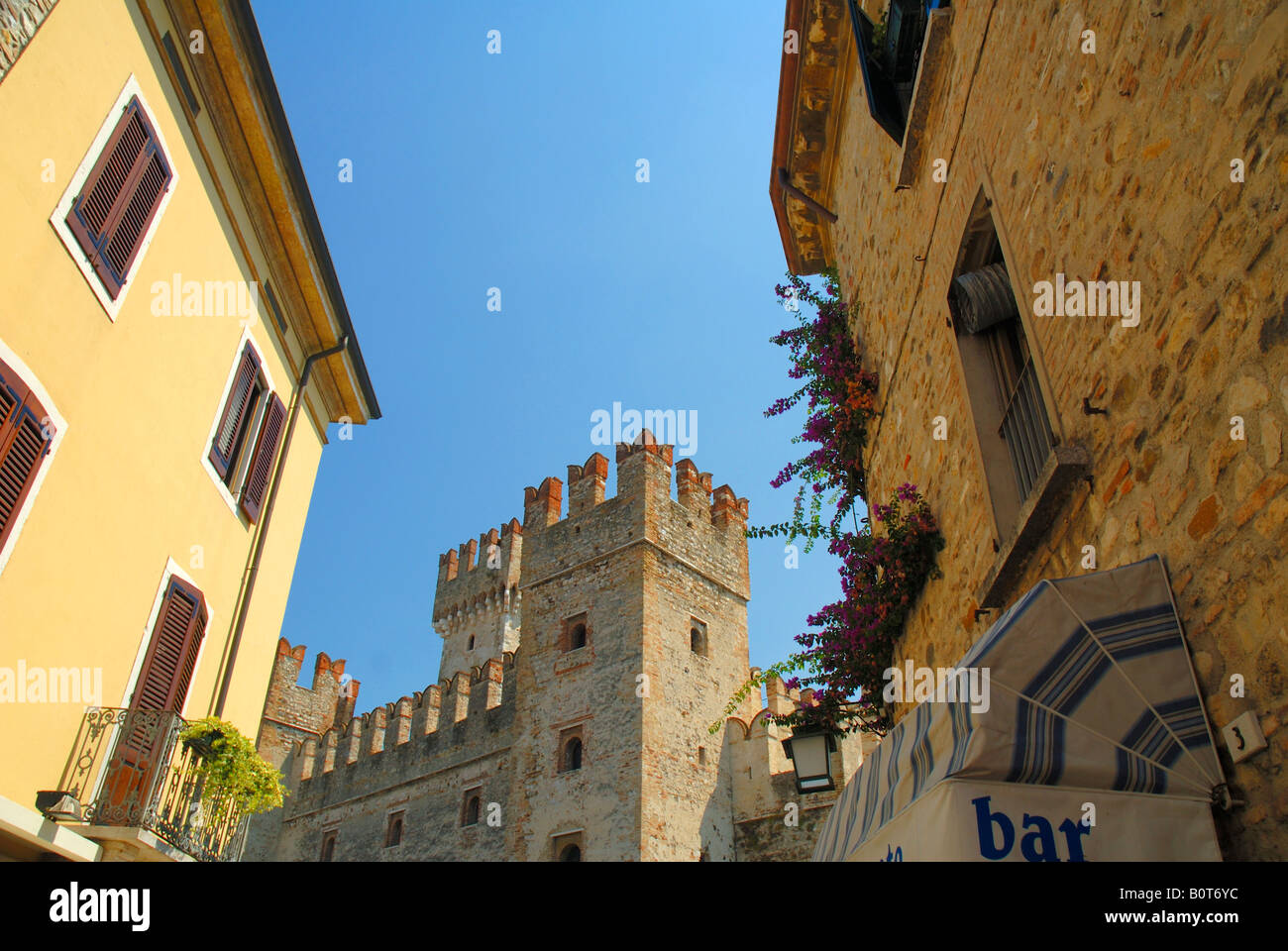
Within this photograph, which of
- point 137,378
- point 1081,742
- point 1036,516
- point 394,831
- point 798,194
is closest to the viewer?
point 1081,742

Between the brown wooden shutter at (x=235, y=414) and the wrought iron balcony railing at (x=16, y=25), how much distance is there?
134 inches

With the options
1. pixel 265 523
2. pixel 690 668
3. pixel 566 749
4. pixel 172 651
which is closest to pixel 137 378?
pixel 172 651

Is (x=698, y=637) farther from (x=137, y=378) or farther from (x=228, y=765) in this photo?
(x=137, y=378)

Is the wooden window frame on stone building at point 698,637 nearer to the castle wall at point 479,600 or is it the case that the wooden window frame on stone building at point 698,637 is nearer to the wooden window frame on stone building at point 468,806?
the wooden window frame on stone building at point 468,806

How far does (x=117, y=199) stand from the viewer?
6133 mm

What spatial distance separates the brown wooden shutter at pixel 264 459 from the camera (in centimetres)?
855

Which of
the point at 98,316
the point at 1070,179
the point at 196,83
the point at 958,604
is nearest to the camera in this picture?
the point at 1070,179

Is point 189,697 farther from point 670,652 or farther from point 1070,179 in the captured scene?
point 670,652

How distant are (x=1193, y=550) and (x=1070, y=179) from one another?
1.56m

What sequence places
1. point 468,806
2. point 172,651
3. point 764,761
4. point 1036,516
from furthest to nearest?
point 468,806 → point 764,761 → point 172,651 → point 1036,516

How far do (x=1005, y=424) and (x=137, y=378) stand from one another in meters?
5.80
